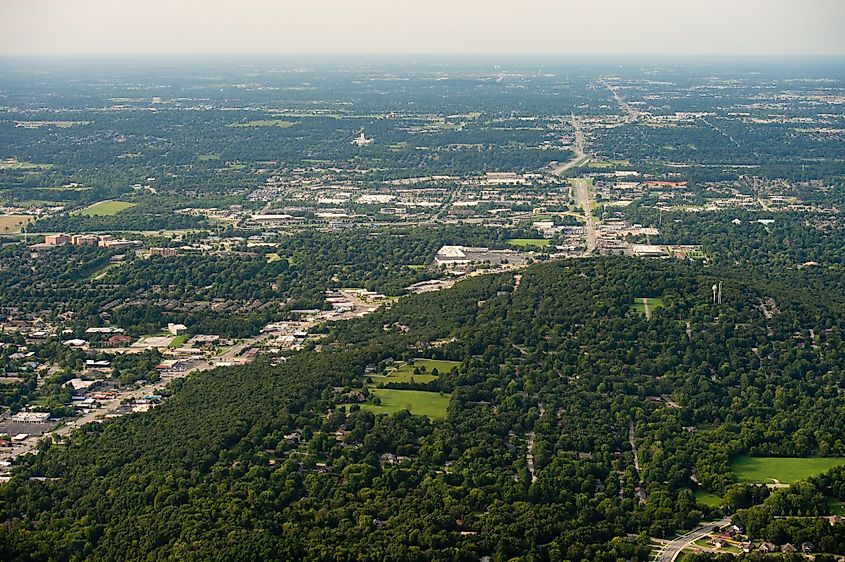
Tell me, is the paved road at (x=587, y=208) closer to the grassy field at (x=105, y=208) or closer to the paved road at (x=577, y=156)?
the paved road at (x=577, y=156)

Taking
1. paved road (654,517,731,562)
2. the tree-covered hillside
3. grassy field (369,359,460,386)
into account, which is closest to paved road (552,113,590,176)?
the tree-covered hillside

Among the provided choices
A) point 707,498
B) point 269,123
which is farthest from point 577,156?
point 707,498

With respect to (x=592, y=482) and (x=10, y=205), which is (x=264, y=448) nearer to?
(x=592, y=482)

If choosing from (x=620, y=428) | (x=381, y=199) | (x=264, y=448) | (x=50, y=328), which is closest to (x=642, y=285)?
(x=620, y=428)

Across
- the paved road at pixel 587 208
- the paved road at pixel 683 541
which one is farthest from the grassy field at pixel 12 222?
the paved road at pixel 683 541

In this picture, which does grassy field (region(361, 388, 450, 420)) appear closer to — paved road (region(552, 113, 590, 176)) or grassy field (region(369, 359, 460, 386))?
grassy field (region(369, 359, 460, 386))
